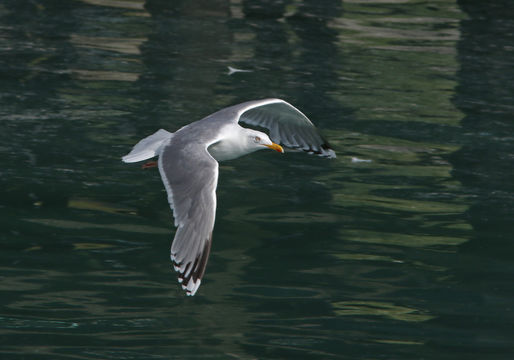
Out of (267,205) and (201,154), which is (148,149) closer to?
(201,154)

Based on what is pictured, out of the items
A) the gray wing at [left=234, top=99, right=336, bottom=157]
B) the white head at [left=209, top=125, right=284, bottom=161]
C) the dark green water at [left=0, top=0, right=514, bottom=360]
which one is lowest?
the dark green water at [left=0, top=0, right=514, bottom=360]

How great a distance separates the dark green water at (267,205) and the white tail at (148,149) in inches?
26.5

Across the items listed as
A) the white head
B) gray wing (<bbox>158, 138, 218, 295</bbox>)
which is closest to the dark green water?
gray wing (<bbox>158, 138, 218, 295</bbox>)

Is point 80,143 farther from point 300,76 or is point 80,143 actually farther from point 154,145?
A: point 300,76

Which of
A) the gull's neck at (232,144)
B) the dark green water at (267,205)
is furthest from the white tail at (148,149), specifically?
the dark green water at (267,205)

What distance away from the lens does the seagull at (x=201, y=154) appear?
260 inches

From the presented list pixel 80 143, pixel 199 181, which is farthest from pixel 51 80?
pixel 199 181

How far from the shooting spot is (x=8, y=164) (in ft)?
32.6

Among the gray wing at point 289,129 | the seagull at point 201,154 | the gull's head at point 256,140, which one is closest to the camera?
the seagull at point 201,154

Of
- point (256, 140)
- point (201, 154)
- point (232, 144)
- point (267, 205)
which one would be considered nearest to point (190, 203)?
point (201, 154)

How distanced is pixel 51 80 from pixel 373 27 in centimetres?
721

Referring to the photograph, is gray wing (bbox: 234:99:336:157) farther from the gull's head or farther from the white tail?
the white tail

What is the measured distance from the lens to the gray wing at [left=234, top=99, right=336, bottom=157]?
32.9 feet

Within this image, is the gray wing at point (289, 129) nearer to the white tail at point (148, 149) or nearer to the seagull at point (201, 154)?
the seagull at point (201, 154)
